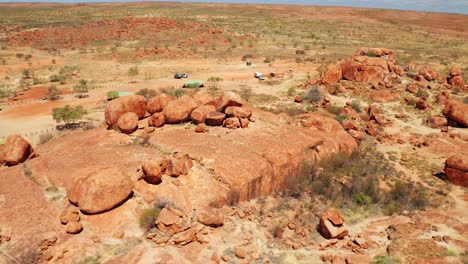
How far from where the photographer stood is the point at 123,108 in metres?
19.1

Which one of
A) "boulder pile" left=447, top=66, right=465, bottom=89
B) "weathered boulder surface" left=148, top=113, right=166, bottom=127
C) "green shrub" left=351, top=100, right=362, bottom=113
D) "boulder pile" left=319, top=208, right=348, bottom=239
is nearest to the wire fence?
"weathered boulder surface" left=148, top=113, right=166, bottom=127

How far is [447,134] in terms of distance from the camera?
78.0 ft

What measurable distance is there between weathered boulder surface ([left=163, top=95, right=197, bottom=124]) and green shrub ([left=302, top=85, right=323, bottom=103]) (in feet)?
43.5

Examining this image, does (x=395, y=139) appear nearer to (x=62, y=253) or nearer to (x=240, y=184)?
(x=240, y=184)

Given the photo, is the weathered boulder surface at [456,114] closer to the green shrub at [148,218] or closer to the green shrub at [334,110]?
the green shrub at [334,110]

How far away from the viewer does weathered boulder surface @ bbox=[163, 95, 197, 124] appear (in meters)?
19.0

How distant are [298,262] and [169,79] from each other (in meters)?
31.8

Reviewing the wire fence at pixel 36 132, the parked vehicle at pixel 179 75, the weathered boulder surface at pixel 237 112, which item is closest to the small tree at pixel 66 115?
the wire fence at pixel 36 132

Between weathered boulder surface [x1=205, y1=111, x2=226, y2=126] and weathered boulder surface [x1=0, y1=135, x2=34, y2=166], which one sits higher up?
weathered boulder surface [x1=205, y1=111, x2=226, y2=126]

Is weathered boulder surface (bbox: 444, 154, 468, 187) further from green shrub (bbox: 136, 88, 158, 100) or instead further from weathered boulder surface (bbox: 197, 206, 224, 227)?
green shrub (bbox: 136, 88, 158, 100)

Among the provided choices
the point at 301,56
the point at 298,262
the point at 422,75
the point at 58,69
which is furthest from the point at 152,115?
the point at 301,56

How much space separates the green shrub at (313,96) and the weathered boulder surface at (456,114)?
31.4ft

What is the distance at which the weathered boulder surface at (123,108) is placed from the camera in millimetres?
18828

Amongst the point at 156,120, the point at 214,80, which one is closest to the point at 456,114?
the point at 156,120
